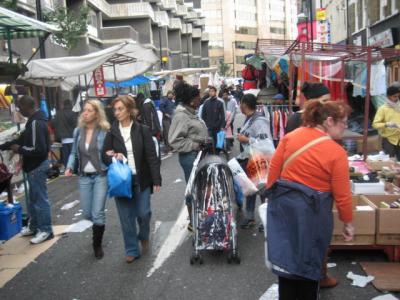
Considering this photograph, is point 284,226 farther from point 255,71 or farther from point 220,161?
point 255,71

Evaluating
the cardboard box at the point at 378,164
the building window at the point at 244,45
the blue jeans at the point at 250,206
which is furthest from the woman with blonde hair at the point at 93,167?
the building window at the point at 244,45

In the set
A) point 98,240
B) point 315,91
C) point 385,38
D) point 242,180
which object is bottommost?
point 98,240

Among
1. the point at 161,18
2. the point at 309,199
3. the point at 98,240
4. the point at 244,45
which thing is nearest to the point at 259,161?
the point at 98,240

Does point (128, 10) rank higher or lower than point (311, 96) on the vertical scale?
higher

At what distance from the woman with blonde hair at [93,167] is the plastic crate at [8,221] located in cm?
110

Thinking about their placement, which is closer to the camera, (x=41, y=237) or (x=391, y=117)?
(x=41, y=237)

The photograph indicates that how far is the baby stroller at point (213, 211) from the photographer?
17.2 ft

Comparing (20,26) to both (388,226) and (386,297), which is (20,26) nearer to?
(388,226)

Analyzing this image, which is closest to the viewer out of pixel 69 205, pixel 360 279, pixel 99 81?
pixel 360 279

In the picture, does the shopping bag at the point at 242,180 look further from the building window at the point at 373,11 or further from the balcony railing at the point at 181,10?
the balcony railing at the point at 181,10

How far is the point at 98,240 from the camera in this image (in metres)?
5.56

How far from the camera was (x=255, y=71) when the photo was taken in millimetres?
14328

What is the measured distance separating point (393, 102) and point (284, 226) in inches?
215

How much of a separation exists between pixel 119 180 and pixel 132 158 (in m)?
0.37
